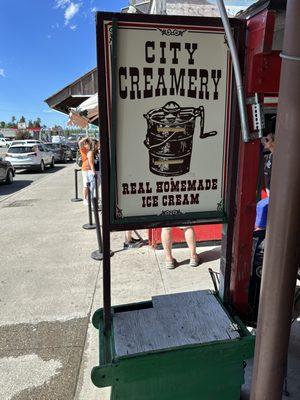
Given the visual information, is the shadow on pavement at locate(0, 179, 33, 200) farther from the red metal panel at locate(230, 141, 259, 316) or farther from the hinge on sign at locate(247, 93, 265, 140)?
the hinge on sign at locate(247, 93, 265, 140)

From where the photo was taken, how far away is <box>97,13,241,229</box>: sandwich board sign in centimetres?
197

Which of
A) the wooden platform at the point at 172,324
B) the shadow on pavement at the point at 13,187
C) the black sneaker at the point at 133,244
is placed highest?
the wooden platform at the point at 172,324

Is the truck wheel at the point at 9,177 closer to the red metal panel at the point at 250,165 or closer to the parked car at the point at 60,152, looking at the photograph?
the parked car at the point at 60,152

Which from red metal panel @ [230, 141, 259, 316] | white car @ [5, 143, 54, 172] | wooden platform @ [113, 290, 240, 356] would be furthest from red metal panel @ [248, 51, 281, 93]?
white car @ [5, 143, 54, 172]

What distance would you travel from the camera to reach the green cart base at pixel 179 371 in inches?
76.6

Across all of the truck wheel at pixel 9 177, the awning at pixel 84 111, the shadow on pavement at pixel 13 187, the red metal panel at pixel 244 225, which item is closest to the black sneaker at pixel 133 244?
the awning at pixel 84 111

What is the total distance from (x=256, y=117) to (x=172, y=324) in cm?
132

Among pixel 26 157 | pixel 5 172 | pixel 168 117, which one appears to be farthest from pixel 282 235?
pixel 26 157

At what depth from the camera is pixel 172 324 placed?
228 centimetres

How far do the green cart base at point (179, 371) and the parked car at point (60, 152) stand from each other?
22.6 meters

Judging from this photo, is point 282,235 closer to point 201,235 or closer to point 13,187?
point 201,235

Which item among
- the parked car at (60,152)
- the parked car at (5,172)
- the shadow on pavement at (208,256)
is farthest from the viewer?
the parked car at (60,152)

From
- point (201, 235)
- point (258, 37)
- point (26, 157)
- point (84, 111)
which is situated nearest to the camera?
point (258, 37)

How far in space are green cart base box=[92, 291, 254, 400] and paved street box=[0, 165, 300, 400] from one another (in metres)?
0.62
